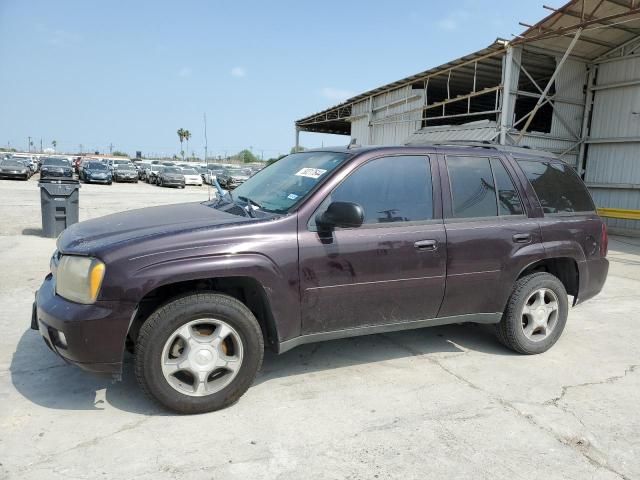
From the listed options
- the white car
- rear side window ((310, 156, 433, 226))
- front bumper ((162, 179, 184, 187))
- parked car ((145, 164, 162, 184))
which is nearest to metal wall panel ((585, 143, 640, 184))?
rear side window ((310, 156, 433, 226))

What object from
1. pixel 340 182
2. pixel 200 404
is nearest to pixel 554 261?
pixel 340 182

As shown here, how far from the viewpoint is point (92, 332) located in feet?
9.26

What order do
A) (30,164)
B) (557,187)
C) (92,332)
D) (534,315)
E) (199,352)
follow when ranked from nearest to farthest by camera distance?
(92,332) → (199,352) → (534,315) → (557,187) → (30,164)

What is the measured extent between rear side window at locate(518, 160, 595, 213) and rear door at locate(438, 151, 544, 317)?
0.24 meters

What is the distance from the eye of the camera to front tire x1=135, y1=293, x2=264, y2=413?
292 cm

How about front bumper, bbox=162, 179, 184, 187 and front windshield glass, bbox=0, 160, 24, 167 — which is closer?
front windshield glass, bbox=0, 160, 24, 167

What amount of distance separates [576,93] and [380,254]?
52.5 ft

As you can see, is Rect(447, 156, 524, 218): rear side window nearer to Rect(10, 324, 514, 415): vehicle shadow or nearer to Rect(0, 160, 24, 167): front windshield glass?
Rect(10, 324, 514, 415): vehicle shadow

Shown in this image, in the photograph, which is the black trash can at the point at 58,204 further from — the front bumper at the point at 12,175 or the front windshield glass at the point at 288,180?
the front bumper at the point at 12,175

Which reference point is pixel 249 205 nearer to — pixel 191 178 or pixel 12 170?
pixel 12 170

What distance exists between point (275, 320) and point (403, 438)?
1075mm

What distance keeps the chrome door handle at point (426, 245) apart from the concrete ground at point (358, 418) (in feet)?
3.33

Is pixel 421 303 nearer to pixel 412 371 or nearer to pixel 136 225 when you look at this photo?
pixel 412 371

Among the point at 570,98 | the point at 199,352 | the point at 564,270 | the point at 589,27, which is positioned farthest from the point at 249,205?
the point at 570,98
